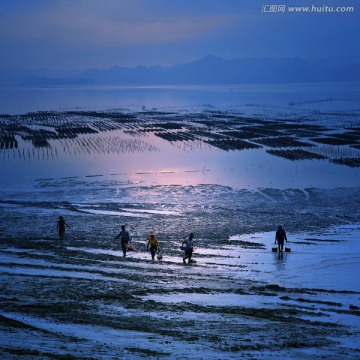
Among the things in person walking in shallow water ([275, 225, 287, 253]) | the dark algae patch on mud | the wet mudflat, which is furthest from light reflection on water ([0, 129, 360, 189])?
person walking in shallow water ([275, 225, 287, 253])

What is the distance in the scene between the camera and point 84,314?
9875mm

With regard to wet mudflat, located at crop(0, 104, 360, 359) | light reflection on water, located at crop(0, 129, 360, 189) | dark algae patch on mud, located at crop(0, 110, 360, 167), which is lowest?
wet mudflat, located at crop(0, 104, 360, 359)

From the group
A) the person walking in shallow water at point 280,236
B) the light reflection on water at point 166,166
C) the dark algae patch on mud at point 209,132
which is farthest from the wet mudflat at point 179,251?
the dark algae patch on mud at point 209,132

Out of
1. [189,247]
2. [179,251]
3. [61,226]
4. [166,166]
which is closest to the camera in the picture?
[189,247]

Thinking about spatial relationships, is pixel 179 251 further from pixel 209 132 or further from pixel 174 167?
pixel 209 132

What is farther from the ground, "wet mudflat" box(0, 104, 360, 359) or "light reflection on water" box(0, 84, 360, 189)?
"light reflection on water" box(0, 84, 360, 189)

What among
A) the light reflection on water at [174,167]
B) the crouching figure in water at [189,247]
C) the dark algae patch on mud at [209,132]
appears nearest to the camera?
the crouching figure in water at [189,247]

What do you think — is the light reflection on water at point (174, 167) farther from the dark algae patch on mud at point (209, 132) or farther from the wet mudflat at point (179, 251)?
the dark algae patch on mud at point (209, 132)

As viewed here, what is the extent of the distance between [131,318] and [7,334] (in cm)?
214

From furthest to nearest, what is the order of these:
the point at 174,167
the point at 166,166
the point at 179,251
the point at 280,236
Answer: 1. the point at 166,166
2. the point at 174,167
3. the point at 179,251
4. the point at 280,236

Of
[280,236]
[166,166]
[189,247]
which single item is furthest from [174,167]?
[189,247]

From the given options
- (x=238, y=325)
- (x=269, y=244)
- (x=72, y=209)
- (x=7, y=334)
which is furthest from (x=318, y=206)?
(x=7, y=334)

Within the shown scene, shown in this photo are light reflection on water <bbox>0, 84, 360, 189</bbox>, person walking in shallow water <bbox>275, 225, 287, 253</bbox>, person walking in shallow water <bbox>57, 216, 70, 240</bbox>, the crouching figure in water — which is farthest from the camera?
light reflection on water <bbox>0, 84, 360, 189</bbox>

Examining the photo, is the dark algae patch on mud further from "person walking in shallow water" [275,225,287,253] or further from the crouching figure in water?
the crouching figure in water
